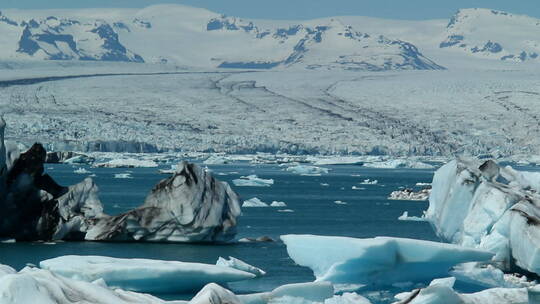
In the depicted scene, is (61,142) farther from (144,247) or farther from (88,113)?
(144,247)

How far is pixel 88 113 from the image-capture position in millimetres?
54812

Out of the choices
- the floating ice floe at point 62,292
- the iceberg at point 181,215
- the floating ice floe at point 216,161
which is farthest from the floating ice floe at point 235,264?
the floating ice floe at point 216,161

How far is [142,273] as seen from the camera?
9.67 meters

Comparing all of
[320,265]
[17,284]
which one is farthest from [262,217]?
[17,284]

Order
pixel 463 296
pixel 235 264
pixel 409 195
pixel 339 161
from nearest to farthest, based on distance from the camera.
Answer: pixel 463 296 → pixel 235 264 → pixel 409 195 → pixel 339 161

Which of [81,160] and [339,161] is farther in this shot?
[339,161]

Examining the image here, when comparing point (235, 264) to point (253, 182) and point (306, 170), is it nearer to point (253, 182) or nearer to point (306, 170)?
point (253, 182)

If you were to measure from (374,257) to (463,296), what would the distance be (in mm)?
1606

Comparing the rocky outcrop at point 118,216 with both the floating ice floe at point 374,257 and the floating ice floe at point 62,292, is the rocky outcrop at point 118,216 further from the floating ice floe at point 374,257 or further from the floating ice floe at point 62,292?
the floating ice floe at point 62,292

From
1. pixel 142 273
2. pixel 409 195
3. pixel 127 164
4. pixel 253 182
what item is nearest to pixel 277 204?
pixel 409 195

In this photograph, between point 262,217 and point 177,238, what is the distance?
20.2ft

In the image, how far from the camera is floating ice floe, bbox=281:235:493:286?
10.1 m

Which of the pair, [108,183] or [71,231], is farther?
[108,183]

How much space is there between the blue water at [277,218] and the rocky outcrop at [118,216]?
24 centimetres
